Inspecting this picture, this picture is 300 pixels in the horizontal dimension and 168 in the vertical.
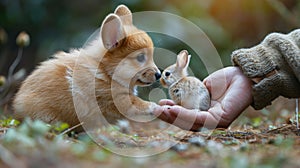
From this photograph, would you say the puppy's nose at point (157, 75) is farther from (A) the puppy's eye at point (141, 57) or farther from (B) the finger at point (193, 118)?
(B) the finger at point (193, 118)

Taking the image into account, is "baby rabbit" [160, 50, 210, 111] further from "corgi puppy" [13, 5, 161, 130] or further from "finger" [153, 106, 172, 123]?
"finger" [153, 106, 172, 123]

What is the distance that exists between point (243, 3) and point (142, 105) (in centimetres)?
511

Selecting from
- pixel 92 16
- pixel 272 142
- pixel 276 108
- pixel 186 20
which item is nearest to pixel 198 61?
pixel 186 20

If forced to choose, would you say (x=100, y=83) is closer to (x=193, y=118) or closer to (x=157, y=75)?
(x=157, y=75)

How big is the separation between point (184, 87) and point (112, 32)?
28.7 inches

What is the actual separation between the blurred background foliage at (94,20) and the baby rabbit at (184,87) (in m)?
3.24

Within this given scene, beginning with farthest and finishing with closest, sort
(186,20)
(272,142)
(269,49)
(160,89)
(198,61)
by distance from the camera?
(186,20) < (198,61) < (160,89) < (269,49) < (272,142)

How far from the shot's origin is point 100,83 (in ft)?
12.2

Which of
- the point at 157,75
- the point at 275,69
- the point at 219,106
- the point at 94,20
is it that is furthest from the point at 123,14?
the point at 94,20

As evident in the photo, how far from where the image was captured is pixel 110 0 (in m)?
7.72

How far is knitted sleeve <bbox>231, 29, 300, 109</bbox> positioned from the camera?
337 centimetres

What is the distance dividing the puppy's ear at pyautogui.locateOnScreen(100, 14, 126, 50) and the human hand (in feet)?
2.12

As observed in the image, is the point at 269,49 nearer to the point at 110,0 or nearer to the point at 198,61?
the point at 198,61

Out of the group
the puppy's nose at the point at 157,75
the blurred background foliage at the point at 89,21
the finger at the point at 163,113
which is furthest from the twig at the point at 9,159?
the blurred background foliage at the point at 89,21
